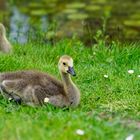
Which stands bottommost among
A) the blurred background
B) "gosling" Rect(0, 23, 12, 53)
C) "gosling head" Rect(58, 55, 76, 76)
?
the blurred background

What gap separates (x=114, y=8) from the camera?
53.0ft

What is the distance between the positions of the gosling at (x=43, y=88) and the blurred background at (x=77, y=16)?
5.22 metres

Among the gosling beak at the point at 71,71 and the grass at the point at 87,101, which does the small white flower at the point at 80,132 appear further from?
the gosling beak at the point at 71,71

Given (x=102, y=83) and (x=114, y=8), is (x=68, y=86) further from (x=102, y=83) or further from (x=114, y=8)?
(x=114, y=8)

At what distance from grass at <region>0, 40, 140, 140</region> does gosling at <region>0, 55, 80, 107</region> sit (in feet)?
0.36

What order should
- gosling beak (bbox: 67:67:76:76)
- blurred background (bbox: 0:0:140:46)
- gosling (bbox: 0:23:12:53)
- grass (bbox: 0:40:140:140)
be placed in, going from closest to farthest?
grass (bbox: 0:40:140:140) → gosling beak (bbox: 67:67:76:76) → gosling (bbox: 0:23:12:53) → blurred background (bbox: 0:0:140:46)

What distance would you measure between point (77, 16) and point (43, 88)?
8365mm

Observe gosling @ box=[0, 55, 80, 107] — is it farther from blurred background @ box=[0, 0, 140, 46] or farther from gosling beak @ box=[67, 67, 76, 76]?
blurred background @ box=[0, 0, 140, 46]

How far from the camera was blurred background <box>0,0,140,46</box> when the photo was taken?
1354 cm

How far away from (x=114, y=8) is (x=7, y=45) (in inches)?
289

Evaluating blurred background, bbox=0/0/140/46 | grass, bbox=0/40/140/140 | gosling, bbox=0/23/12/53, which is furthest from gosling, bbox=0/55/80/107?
blurred background, bbox=0/0/140/46

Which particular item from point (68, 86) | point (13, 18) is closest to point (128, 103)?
point (68, 86)

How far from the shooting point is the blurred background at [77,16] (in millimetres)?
13541

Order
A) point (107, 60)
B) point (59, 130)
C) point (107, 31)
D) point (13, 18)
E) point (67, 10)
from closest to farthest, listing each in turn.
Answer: point (59, 130), point (107, 60), point (107, 31), point (13, 18), point (67, 10)
